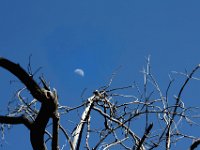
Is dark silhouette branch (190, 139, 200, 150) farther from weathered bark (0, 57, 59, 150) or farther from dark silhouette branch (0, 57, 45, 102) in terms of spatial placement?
dark silhouette branch (0, 57, 45, 102)

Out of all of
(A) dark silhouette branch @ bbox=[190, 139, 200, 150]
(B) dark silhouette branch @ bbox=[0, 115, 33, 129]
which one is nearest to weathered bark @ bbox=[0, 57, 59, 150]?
(B) dark silhouette branch @ bbox=[0, 115, 33, 129]

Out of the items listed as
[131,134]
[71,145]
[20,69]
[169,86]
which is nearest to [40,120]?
[20,69]

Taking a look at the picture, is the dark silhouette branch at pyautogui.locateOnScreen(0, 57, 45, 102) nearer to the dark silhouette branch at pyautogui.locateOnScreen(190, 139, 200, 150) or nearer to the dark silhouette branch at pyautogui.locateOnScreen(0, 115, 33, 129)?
the dark silhouette branch at pyautogui.locateOnScreen(0, 115, 33, 129)

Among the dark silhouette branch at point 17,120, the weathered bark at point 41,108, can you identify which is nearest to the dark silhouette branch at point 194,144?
the weathered bark at point 41,108

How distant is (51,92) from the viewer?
7.79 feet

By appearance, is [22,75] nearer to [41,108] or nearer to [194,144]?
[41,108]

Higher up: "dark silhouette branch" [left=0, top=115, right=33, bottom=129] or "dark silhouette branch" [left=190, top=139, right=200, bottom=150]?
"dark silhouette branch" [left=190, top=139, right=200, bottom=150]

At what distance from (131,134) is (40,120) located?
1.63 m

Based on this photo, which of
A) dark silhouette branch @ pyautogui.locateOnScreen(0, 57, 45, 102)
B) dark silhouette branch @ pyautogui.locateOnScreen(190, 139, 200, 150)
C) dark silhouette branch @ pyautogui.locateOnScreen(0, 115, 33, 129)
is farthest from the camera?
dark silhouette branch @ pyautogui.locateOnScreen(190, 139, 200, 150)

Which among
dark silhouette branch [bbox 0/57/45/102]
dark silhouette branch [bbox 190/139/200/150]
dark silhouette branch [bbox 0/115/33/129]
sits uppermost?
dark silhouette branch [bbox 190/139/200/150]

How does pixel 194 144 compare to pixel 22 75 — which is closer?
pixel 22 75

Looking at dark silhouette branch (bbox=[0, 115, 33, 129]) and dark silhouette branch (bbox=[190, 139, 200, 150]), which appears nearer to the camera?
dark silhouette branch (bbox=[0, 115, 33, 129])

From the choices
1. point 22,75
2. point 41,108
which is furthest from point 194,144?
point 22,75

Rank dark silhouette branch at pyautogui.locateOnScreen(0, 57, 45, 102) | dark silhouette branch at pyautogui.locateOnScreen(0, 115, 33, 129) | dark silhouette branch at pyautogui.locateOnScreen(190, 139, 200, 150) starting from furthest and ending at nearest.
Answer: dark silhouette branch at pyautogui.locateOnScreen(190, 139, 200, 150) < dark silhouette branch at pyautogui.locateOnScreen(0, 115, 33, 129) < dark silhouette branch at pyautogui.locateOnScreen(0, 57, 45, 102)
